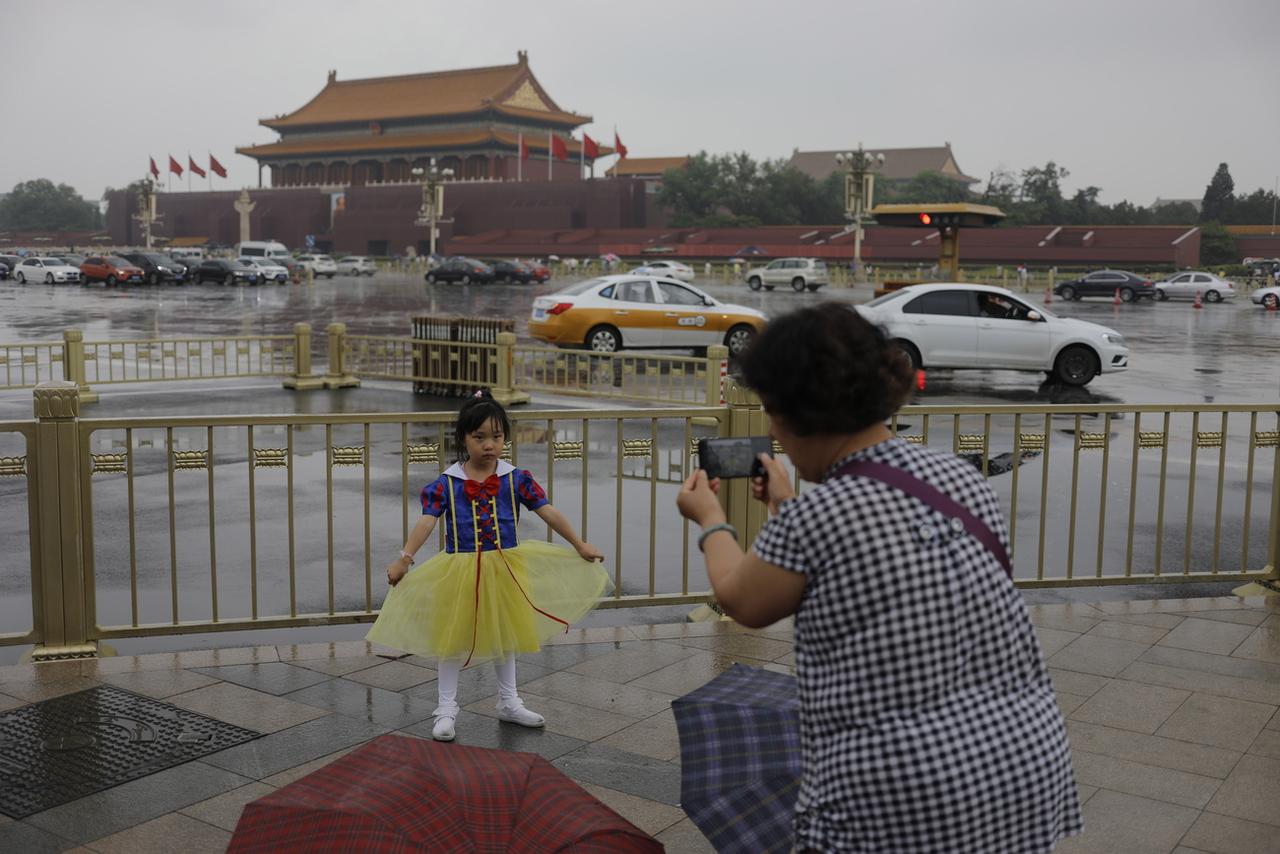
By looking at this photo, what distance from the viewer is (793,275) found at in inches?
1734

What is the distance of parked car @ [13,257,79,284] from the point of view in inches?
1951

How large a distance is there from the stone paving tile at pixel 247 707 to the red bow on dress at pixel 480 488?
0.94 metres

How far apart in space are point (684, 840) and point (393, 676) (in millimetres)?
1733

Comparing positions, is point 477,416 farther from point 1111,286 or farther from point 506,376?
point 1111,286

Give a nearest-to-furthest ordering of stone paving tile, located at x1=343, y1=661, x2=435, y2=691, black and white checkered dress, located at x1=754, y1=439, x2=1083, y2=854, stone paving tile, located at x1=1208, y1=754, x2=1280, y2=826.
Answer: black and white checkered dress, located at x1=754, y1=439, x2=1083, y2=854, stone paving tile, located at x1=1208, y1=754, x2=1280, y2=826, stone paving tile, located at x1=343, y1=661, x2=435, y2=691

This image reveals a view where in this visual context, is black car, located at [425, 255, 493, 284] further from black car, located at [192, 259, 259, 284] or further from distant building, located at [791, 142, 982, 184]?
distant building, located at [791, 142, 982, 184]

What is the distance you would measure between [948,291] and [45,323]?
20.1 m

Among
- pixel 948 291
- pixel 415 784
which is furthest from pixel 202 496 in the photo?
pixel 948 291

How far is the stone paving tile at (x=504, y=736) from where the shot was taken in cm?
417

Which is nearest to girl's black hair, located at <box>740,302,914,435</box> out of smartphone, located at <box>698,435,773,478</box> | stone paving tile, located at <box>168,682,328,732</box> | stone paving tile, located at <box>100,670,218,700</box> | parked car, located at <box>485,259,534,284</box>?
smartphone, located at <box>698,435,773,478</box>

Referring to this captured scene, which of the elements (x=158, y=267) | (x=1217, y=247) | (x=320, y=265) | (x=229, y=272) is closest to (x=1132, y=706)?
(x=229, y=272)

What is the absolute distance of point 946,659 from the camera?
1.94 m

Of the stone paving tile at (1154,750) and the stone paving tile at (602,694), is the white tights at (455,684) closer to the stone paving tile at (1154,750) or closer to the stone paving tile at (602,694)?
the stone paving tile at (602,694)

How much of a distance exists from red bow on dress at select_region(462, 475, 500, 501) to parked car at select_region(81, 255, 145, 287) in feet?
156
